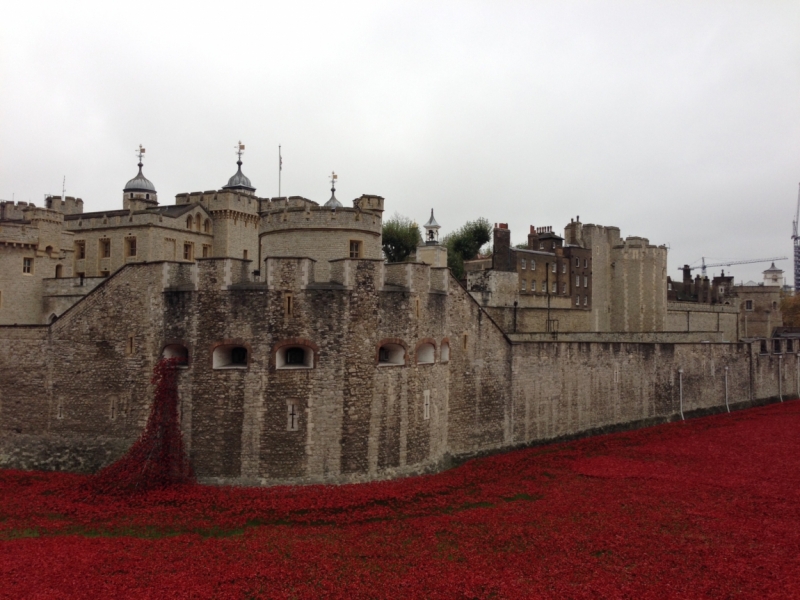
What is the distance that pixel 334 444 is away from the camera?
18297 millimetres

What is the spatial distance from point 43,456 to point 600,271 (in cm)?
3853

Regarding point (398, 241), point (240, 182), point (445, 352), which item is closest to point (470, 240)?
point (398, 241)

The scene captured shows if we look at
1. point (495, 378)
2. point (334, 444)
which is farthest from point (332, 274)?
point (495, 378)

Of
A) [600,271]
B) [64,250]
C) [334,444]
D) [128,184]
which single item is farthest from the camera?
[600,271]

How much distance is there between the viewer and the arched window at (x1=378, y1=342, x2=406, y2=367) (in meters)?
19.5

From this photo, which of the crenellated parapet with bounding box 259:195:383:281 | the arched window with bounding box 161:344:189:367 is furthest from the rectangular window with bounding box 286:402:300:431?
the crenellated parapet with bounding box 259:195:383:281

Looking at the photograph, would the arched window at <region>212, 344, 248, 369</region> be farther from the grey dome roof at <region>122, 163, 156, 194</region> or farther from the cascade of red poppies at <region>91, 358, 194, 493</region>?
the grey dome roof at <region>122, 163, 156, 194</region>

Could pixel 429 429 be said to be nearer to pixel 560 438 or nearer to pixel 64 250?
pixel 560 438

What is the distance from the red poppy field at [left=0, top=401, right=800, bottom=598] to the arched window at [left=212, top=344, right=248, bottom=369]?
11.4 feet

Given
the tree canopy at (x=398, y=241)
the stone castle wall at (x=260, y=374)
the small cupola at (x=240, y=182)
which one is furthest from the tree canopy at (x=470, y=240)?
the stone castle wall at (x=260, y=374)

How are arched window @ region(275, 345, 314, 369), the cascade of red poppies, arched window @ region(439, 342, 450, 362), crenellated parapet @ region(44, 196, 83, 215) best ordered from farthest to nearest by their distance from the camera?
crenellated parapet @ region(44, 196, 83, 215) < arched window @ region(439, 342, 450, 362) < arched window @ region(275, 345, 314, 369) < the cascade of red poppies

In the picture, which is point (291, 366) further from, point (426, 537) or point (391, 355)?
point (426, 537)

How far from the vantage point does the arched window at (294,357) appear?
18.4 m

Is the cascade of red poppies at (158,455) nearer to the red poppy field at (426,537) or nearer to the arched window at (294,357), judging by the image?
the red poppy field at (426,537)
